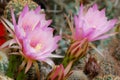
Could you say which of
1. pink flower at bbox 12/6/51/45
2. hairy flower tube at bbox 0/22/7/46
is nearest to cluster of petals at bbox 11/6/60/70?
pink flower at bbox 12/6/51/45

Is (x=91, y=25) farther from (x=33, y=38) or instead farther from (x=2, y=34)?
(x=2, y=34)

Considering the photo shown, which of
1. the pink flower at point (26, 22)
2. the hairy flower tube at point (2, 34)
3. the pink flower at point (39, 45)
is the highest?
the pink flower at point (26, 22)

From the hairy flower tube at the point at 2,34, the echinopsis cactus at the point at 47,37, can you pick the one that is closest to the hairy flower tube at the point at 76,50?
the echinopsis cactus at the point at 47,37

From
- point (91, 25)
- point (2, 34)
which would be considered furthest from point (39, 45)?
point (2, 34)

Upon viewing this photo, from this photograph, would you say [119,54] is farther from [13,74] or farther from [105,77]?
[13,74]

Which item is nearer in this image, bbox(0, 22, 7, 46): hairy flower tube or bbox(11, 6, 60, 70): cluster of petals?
bbox(11, 6, 60, 70): cluster of petals

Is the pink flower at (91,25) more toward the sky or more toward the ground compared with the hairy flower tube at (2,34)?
more toward the sky

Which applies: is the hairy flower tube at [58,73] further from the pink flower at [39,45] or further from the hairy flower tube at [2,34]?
the hairy flower tube at [2,34]

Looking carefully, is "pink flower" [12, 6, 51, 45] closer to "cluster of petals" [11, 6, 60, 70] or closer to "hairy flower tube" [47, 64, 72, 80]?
"cluster of petals" [11, 6, 60, 70]

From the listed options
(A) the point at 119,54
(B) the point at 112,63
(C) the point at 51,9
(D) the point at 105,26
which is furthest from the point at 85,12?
(C) the point at 51,9
